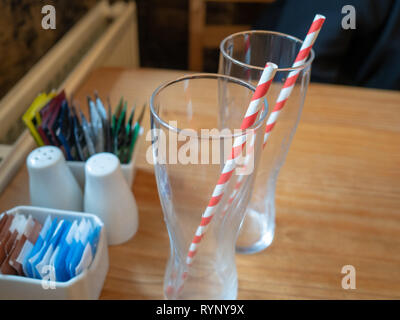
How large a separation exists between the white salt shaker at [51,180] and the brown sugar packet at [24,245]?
4 cm

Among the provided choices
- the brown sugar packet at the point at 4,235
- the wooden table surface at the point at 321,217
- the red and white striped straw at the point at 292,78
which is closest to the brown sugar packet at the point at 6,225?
the brown sugar packet at the point at 4,235

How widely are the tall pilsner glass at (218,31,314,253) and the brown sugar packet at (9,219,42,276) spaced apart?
223 millimetres

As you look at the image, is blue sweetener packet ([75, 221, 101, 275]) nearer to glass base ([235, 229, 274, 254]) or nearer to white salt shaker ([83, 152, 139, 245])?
white salt shaker ([83, 152, 139, 245])

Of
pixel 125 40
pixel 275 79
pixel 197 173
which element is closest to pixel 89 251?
pixel 197 173

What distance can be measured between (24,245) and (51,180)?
0.08m

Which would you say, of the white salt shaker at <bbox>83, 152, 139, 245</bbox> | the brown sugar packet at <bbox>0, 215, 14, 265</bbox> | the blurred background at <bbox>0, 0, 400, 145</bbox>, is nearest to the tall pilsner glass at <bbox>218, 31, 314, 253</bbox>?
the white salt shaker at <bbox>83, 152, 139, 245</bbox>

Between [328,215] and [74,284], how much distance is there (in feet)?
1.06

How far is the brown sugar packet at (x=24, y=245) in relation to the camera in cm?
38

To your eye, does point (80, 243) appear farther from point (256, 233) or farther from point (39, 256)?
point (256, 233)

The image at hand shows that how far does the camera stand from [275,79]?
0.41m

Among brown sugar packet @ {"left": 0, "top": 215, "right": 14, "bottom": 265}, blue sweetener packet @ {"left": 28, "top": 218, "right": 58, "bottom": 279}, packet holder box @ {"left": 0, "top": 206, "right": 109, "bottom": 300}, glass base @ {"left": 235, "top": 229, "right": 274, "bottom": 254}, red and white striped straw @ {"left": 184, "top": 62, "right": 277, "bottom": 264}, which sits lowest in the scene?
glass base @ {"left": 235, "top": 229, "right": 274, "bottom": 254}

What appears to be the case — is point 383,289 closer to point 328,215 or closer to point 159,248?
point 328,215

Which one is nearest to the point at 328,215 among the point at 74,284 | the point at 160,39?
the point at 74,284

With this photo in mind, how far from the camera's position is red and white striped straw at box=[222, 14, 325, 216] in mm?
359
